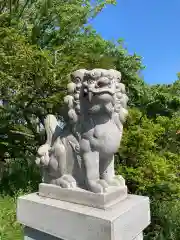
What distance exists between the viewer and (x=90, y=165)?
2.09 meters

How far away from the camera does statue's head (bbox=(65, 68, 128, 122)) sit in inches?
80.0

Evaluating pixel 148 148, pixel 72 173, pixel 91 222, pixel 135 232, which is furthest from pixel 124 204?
pixel 148 148

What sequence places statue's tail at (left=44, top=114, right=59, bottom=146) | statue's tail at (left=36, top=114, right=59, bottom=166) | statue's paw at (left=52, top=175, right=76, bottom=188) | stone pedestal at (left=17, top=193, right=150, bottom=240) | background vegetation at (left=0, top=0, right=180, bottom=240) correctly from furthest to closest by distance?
background vegetation at (left=0, top=0, right=180, bottom=240)
statue's tail at (left=44, top=114, right=59, bottom=146)
statue's tail at (left=36, top=114, right=59, bottom=166)
statue's paw at (left=52, top=175, right=76, bottom=188)
stone pedestal at (left=17, top=193, right=150, bottom=240)

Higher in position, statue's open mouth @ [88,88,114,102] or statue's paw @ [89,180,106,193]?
statue's open mouth @ [88,88,114,102]

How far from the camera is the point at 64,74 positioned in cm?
489

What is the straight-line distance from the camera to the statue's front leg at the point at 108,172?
7.25ft

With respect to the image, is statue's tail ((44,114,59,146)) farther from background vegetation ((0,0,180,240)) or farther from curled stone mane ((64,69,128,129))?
background vegetation ((0,0,180,240))

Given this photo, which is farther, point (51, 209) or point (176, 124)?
point (176, 124)

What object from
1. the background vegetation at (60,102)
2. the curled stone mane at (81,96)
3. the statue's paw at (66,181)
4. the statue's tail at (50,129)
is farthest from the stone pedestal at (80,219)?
the background vegetation at (60,102)

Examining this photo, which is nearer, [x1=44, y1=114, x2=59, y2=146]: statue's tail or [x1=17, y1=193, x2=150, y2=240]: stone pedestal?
[x1=17, y1=193, x2=150, y2=240]: stone pedestal

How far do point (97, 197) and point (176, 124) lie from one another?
7.63ft

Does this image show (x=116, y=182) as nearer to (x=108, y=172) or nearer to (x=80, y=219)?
(x=108, y=172)

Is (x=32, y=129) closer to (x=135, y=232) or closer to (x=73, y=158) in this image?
(x=73, y=158)

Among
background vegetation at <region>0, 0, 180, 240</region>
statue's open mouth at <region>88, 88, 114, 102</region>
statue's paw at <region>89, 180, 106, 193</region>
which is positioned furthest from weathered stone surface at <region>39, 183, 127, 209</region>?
background vegetation at <region>0, 0, 180, 240</region>
